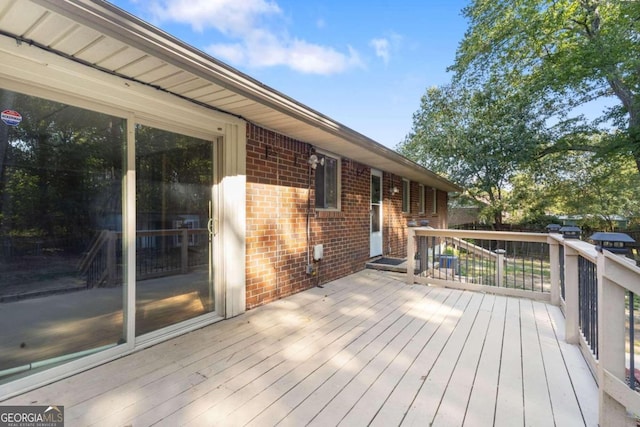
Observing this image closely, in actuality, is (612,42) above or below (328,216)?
above

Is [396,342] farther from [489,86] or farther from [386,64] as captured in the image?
[489,86]

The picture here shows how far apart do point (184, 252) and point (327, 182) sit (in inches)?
108

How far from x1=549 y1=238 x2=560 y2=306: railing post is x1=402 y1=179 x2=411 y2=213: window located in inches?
185

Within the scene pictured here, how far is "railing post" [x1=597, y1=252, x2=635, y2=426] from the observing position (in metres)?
1.59

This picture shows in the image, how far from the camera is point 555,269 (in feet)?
12.2

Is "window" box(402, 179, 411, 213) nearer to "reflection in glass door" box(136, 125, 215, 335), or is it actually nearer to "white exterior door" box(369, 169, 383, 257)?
"white exterior door" box(369, 169, 383, 257)

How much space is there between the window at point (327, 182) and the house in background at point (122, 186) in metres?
0.98

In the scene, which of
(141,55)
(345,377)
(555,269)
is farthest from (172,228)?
(555,269)

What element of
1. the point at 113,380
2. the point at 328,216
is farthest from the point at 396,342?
the point at 328,216

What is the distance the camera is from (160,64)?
6.75ft

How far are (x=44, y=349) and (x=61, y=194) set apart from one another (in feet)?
3.74

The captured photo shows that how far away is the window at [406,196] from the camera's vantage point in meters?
8.33

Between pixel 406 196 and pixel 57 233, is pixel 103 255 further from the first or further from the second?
pixel 406 196

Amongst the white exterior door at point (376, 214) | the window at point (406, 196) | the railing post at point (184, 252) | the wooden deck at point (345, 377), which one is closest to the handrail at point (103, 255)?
the railing post at point (184, 252)
